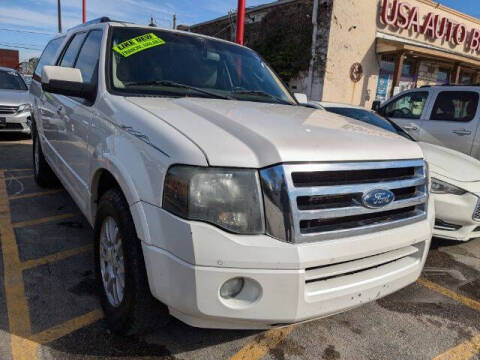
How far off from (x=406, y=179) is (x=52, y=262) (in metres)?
2.69

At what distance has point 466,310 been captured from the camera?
9.60 ft

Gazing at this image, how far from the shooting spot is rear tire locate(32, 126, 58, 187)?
194 inches

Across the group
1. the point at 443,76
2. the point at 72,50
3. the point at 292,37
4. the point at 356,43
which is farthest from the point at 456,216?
the point at 443,76

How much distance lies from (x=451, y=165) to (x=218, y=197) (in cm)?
331

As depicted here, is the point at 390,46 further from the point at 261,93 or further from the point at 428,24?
the point at 261,93

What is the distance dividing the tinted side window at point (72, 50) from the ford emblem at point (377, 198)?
2939 millimetres

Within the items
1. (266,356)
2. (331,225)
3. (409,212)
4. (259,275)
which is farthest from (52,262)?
(409,212)

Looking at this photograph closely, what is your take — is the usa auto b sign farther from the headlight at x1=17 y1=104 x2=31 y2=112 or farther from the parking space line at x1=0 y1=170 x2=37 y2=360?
the parking space line at x1=0 y1=170 x2=37 y2=360

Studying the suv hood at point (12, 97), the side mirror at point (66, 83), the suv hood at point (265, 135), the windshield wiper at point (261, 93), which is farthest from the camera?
the suv hood at point (12, 97)

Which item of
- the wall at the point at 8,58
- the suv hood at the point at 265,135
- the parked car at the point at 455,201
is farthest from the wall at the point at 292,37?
the wall at the point at 8,58

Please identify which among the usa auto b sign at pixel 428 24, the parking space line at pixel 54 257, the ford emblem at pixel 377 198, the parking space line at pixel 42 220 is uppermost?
the usa auto b sign at pixel 428 24

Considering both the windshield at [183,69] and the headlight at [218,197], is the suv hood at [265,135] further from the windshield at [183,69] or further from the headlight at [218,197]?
the windshield at [183,69]

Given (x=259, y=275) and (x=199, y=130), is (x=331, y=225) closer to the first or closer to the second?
(x=259, y=275)

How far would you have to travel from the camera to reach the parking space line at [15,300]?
216 centimetres
